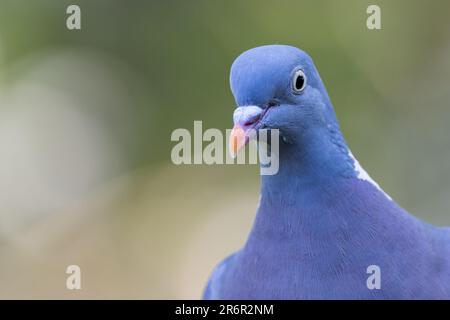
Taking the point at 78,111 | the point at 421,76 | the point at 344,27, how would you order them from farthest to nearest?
the point at 78,111 < the point at 421,76 < the point at 344,27

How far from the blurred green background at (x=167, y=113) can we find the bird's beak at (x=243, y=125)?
3125 mm

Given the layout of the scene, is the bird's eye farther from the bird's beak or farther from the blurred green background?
the blurred green background

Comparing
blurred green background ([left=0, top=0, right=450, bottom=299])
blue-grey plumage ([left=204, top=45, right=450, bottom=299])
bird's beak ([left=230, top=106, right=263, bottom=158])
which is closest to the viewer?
bird's beak ([left=230, top=106, right=263, bottom=158])

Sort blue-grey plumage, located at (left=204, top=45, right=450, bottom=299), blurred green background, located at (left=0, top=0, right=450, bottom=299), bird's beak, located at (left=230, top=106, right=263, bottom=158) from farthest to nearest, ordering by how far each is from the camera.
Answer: blurred green background, located at (left=0, top=0, right=450, bottom=299)
blue-grey plumage, located at (left=204, top=45, right=450, bottom=299)
bird's beak, located at (left=230, top=106, right=263, bottom=158)

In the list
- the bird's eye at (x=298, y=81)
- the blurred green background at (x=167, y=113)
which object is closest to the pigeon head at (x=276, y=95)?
the bird's eye at (x=298, y=81)

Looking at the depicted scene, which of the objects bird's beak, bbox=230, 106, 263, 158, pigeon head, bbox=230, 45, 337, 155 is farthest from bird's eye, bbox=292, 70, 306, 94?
bird's beak, bbox=230, 106, 263, 158

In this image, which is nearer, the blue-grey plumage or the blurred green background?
the blue-grey plumage

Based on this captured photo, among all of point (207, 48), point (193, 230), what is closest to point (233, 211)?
point (193, 230)

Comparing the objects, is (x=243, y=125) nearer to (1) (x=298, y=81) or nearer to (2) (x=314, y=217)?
(1) (x=298, y=81)

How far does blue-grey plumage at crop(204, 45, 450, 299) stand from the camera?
2713 mm

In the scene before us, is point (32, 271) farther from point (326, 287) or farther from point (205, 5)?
point (326, 287)
